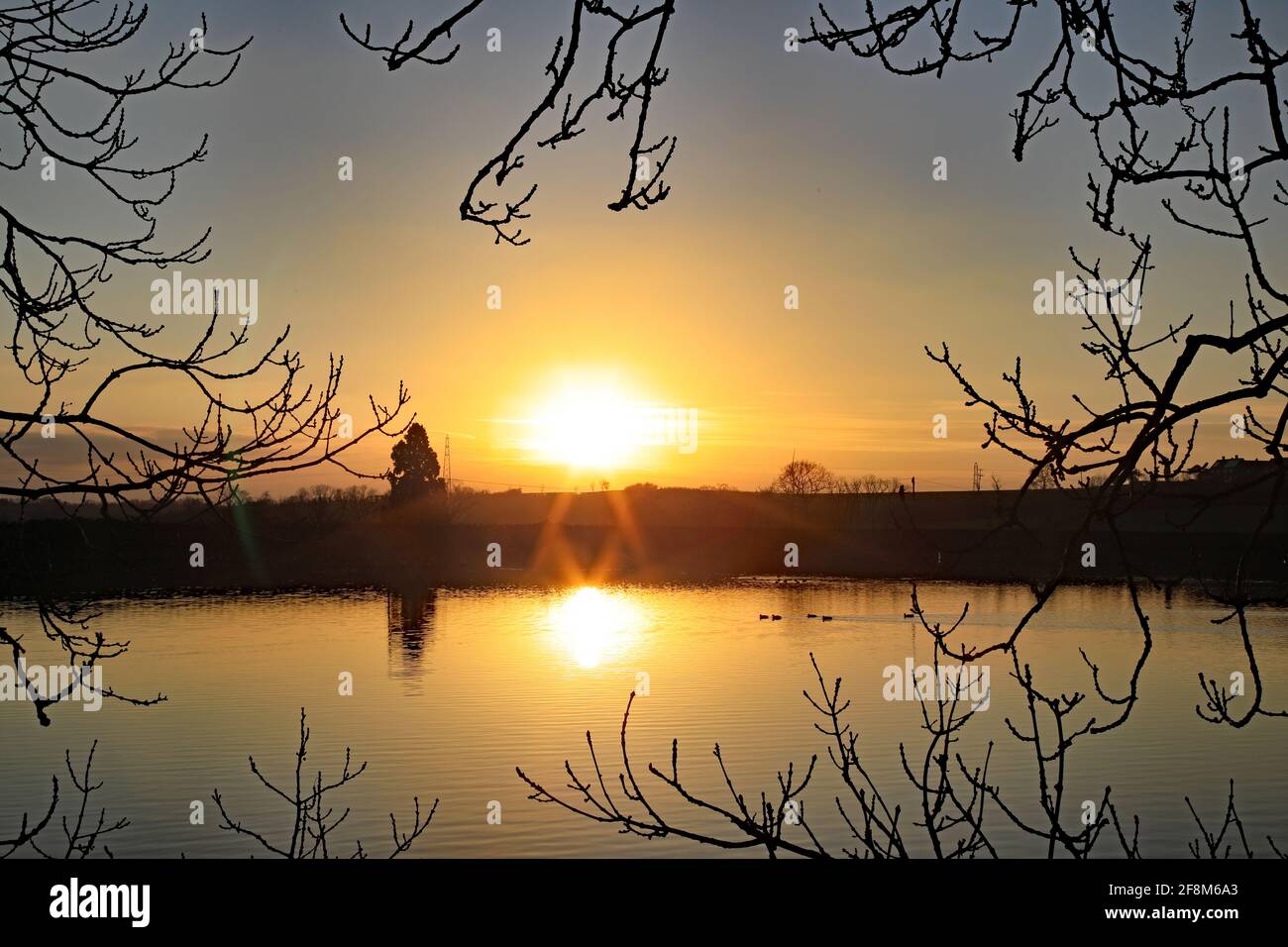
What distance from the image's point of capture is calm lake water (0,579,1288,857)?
2022cm

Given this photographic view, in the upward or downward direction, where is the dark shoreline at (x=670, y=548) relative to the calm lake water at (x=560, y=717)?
upward

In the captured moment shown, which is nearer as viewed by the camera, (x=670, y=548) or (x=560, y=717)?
(x=560, y=717)

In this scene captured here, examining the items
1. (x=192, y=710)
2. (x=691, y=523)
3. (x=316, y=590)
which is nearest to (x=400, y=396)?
(x=192, y=710)

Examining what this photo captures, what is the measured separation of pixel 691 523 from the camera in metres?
81.9

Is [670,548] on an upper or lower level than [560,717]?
upper

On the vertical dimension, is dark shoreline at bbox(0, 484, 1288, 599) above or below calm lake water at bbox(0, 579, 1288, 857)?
above

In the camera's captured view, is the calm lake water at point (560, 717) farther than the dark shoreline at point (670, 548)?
No

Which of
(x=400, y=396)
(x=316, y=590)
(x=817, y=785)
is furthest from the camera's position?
(x=316, y=590)

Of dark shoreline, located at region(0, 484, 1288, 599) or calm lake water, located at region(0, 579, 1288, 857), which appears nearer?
calm lake water, located at region(0, 579, 1288, 857)

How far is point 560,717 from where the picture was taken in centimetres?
2855

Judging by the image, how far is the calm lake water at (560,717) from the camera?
2022 centimetres
